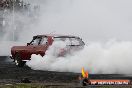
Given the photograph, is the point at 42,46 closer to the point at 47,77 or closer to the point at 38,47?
the point at 38,47

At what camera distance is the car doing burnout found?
17102 mm

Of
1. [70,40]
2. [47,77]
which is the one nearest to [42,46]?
[70,40]

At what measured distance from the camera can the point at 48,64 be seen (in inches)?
686

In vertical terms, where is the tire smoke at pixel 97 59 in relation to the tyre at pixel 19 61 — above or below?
above

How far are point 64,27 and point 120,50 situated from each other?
40.1 meters

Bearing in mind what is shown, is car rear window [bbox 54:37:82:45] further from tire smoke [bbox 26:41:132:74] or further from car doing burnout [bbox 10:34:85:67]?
tire smoke [bbox 26:41:132:74]

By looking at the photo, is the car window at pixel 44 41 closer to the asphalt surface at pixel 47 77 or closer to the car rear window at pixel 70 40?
the car rear window at pixel 70 40

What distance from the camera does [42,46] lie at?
17.9 m

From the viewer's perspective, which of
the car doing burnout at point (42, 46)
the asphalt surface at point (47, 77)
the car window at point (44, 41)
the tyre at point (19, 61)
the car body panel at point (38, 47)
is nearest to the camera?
the asphalt surface at point (47, 77)

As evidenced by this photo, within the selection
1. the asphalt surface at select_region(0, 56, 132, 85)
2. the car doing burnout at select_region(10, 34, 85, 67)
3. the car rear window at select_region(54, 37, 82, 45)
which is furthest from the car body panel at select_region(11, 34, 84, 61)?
the asphalt surface at select_region(0, 56, 132, 85)

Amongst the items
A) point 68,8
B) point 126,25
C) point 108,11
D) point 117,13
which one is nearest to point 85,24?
point 68,8

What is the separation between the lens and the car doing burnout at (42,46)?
1710 centimetres

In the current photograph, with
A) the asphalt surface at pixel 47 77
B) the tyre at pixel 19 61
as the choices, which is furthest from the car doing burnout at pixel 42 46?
the asphalt surface at pixel 47 77

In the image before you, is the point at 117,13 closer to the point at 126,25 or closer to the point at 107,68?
the point at 126,25
